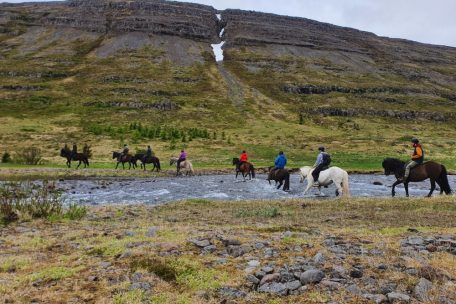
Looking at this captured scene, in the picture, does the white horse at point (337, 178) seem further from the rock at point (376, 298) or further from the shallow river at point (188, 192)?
the rock at point (376, 298)

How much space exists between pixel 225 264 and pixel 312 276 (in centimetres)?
185

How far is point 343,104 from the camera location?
11988cm

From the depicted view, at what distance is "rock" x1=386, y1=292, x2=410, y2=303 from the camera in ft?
21.9

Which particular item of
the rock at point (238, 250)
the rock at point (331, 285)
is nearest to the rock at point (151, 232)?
the rock at point (238, 250)

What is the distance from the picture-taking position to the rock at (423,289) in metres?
6.76

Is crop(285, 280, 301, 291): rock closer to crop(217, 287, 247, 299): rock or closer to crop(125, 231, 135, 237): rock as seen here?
crop(217, 287, 247, 299): rock

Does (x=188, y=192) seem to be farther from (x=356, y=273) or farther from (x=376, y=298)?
(x=376, y=298)

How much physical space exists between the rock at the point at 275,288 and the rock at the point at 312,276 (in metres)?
→ 0.39

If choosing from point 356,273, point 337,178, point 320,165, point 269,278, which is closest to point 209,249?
point 269,278

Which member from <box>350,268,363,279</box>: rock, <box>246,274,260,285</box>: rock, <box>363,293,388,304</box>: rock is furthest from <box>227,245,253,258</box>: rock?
<box>363,293,388,304</box>: rock

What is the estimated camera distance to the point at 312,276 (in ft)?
24.7

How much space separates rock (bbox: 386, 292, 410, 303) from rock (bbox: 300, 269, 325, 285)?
1.17 m

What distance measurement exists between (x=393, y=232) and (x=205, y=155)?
51.8m

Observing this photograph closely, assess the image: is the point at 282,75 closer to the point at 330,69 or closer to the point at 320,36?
the point at 330,69
